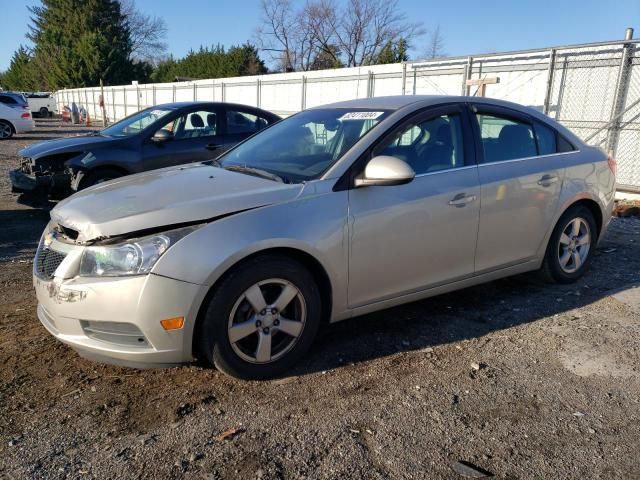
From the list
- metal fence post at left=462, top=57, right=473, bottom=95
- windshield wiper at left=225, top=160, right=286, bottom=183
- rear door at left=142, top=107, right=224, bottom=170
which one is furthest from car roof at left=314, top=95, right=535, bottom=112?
metal fence post at left=462, top=57, right=473, bottom=95

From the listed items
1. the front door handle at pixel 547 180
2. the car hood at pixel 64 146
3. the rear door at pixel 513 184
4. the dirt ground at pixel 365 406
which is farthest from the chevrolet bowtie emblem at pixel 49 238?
the car hood at pixel 64 146

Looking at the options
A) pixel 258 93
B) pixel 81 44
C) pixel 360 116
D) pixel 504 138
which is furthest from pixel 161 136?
pixel 81 44

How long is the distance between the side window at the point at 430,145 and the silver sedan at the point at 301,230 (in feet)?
0.03

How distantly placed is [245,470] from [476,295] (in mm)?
2927

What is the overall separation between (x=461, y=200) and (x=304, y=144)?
1.21 meters

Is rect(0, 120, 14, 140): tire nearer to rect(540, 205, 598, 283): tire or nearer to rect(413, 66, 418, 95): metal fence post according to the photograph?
rect(413, 66, 418, 95): metal fence post

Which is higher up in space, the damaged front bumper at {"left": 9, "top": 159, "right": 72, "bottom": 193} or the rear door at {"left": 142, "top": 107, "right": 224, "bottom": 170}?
the rear door at {"left": 142, "top": 107, "right": 224, "bottom": 170}

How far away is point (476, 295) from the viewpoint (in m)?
4.74

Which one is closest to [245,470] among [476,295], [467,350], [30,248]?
[467,350]

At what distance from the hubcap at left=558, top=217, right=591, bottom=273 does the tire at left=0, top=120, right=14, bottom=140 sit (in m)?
22.4

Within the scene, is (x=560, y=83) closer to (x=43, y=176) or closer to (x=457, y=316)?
(x=457, y=316)

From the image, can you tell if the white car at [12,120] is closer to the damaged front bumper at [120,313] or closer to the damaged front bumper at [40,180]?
the damaged front bumper at [40,180]

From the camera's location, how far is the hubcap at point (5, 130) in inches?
833

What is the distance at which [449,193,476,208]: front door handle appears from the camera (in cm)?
379
